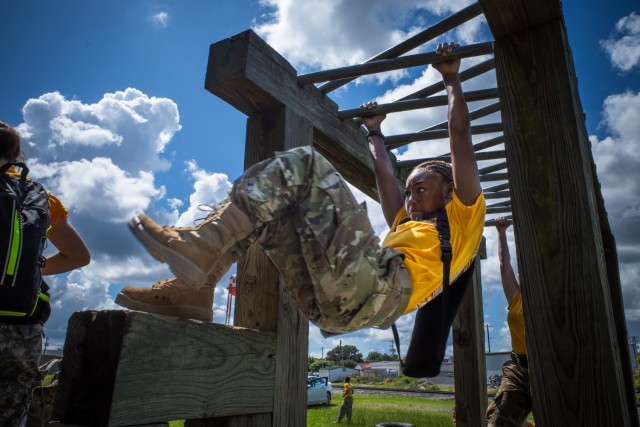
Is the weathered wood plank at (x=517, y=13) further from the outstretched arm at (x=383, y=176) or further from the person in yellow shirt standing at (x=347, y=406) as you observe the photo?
the person in yellow shirt standing at (x=347, y=406)

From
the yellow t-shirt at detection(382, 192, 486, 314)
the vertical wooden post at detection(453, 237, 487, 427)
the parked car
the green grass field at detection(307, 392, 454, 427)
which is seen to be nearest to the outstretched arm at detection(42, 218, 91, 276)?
the yellow t-shirt at detection(382, 192, 486, 314)

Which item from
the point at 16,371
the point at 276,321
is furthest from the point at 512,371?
the point at 16,371

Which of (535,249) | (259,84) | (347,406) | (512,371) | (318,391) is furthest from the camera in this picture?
(318,391)

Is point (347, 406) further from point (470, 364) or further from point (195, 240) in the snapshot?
point (195, 240)

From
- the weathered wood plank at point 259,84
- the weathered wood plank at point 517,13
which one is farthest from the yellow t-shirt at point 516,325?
the weathered wood plank at point 517,13

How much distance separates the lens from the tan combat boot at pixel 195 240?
170 centimetres

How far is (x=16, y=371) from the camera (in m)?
1.75

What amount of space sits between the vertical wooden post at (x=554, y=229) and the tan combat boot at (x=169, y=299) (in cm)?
119

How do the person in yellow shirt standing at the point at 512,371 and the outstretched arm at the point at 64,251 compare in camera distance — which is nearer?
the outstretched arm at the point at 64,251

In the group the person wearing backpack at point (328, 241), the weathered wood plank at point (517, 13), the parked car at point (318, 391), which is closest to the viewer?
the weathered wood plank at point (517, 13)

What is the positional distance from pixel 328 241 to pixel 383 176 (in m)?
1.42

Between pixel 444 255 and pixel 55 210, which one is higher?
pixel 55 210

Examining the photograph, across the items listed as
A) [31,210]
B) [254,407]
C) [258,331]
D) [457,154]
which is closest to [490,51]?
[457,154]

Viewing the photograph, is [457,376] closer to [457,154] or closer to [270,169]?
[457,154]
